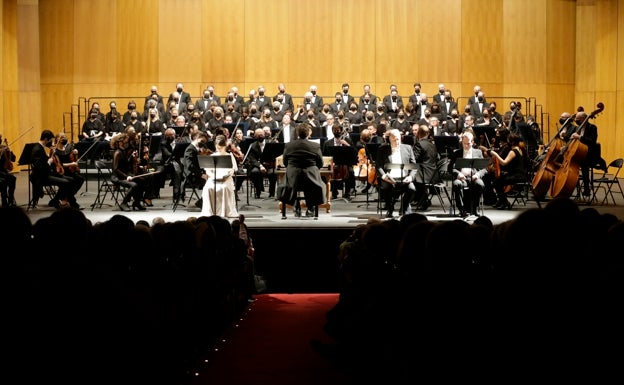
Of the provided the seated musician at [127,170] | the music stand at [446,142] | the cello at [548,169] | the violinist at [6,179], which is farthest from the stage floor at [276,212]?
the music stand at [446,142]

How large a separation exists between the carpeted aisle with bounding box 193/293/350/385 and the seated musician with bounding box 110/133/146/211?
5.40m

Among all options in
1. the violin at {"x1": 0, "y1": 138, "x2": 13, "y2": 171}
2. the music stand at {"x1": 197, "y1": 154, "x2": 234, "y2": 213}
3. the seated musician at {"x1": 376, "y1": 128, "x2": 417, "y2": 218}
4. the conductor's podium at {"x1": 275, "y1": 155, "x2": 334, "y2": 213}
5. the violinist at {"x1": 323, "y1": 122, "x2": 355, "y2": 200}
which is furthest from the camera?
the violinist at {"x1": 323, "y1": 122, "x2": 355, "y2": 200}

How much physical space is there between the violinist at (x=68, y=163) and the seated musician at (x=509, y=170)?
5.39m

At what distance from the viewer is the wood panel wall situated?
1886cm

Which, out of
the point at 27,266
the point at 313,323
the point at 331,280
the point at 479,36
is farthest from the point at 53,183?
the point at 479,36

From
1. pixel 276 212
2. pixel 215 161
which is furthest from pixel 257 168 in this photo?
pixel 215 161

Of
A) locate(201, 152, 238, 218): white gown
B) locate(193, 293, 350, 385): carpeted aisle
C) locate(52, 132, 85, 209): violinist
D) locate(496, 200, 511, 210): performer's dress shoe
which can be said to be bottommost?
locate(193, 293, 350, 385): carpeted aisle

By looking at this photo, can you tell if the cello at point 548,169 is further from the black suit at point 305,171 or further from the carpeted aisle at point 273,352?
the carpeted aisle at point 273,352

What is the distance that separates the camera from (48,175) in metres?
10.9

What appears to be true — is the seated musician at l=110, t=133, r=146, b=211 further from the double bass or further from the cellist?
the cellist

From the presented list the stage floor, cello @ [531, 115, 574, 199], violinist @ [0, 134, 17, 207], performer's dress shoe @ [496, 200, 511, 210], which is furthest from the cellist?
violinist @ [0, 134, 17, 207]

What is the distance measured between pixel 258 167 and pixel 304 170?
2687mm

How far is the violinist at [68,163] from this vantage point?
36.3ft

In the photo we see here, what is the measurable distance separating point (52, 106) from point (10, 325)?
17260 mm
